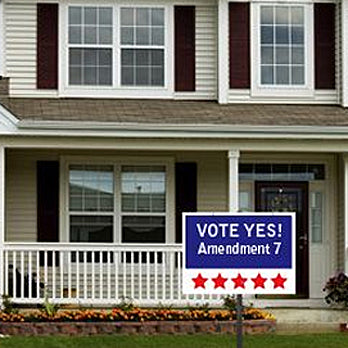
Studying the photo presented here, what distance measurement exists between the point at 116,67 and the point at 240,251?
1073 cm

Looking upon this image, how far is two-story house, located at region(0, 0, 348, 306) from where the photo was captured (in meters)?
19.8

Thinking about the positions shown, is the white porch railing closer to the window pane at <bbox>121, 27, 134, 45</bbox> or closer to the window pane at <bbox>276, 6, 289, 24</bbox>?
the window pane at <bbox>121, 27, 134, 45</bbox>

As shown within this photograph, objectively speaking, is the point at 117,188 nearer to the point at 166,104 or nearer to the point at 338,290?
the point at 166,104

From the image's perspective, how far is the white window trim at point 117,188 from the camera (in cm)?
1983

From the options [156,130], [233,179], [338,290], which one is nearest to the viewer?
[156,130]

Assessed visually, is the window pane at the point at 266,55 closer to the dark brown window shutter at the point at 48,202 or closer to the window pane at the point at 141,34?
the window pane at the point at 141,34

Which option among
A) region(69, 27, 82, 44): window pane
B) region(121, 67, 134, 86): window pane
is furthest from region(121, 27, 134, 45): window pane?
region(69, 27, 82, 44): window pane

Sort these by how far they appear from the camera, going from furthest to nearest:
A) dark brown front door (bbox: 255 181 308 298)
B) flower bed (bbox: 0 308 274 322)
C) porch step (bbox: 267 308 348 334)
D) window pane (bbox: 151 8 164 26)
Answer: window pane (bbox: 151 8 164 26), dark brown front door (bbox: 255 181 308 298), porch step (bbox: 267 308 348 334), flower bed (bbox: 0 308 274 322)

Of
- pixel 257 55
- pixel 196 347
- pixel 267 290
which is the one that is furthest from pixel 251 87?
pixel 267 290

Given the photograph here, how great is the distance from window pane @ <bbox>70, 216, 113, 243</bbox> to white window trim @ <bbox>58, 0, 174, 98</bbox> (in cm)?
217

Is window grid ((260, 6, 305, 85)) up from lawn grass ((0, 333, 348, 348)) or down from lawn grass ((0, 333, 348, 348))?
up

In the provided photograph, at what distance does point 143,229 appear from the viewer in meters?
20.0

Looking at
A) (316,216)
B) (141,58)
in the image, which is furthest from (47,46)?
(316,216)

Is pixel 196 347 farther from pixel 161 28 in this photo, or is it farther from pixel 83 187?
pixel 161 28
